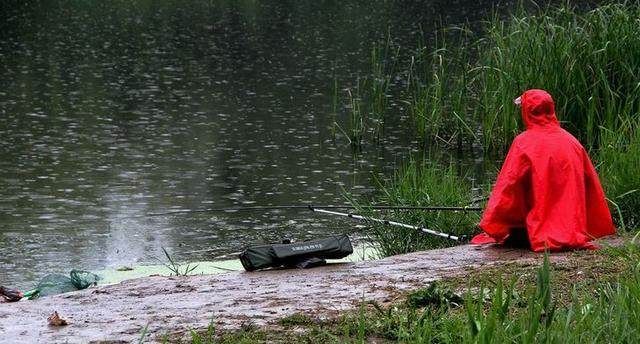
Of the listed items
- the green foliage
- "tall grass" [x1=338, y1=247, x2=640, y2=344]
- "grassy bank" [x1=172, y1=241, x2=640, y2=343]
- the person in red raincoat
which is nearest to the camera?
"tall grass" [x1=338, y1=247, x2=640, y2=344]

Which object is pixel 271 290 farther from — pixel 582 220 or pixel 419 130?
pixel 419 130

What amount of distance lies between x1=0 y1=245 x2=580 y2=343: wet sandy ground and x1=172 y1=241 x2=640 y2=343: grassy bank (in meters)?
0.19

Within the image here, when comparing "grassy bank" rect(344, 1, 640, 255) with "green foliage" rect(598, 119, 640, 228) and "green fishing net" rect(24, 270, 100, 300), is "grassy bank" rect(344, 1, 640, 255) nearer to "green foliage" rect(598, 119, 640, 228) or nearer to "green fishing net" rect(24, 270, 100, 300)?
"green foliage" rect(598, 119, 640, 228)

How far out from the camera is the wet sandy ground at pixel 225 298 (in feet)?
16.5

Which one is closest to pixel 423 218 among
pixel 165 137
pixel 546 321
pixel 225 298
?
pixel 225 298

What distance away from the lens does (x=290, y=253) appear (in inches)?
261

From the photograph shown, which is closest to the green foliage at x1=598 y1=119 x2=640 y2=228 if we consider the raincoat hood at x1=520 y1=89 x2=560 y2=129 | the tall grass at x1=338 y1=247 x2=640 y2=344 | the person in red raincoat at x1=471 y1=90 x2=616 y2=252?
the person in red raincoat at x1=471 y1=90 x2=616 y2=252

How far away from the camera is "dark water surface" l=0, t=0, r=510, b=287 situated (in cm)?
991

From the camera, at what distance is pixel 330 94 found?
18297 mm

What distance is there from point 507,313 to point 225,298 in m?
2.25

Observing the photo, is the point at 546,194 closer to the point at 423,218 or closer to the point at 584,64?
the point at 423,218

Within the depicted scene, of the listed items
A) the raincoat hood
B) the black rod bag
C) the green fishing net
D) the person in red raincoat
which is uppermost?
the raincoat hood

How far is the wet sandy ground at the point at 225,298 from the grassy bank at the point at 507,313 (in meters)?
0.19

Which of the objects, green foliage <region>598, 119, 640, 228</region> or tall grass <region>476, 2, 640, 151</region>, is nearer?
green foliage <region>598, 119, 640, 228</region>
